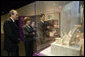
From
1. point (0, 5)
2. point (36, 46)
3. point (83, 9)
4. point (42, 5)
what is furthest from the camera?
point (0, 5)

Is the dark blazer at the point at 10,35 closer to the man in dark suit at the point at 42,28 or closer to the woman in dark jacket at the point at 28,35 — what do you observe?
the woman in dark jacket at the point at 28,35

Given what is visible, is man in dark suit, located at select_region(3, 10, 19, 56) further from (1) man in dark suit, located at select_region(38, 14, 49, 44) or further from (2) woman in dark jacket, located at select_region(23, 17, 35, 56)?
(1) man in dark suit, located at select_region(38, 14, 49, 44)

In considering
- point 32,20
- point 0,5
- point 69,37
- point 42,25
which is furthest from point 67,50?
point 0,5

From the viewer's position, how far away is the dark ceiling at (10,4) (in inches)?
62.0

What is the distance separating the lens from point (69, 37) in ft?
4.20

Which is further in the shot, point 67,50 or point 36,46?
point 36,46

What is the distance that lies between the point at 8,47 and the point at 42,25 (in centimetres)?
57

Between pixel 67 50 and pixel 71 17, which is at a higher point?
pixel 71 17

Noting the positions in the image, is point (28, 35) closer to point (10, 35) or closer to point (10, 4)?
point (10, 35)

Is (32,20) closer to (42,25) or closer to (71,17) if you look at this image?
(42,25)

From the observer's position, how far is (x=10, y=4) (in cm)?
161

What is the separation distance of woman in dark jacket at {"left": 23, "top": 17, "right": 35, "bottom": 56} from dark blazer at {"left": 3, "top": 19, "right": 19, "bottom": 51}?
0.12 metres

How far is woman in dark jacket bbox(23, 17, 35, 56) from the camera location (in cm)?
158

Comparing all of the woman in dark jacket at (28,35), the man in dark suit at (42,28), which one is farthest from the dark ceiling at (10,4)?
the man in dark suit at (42,28)
